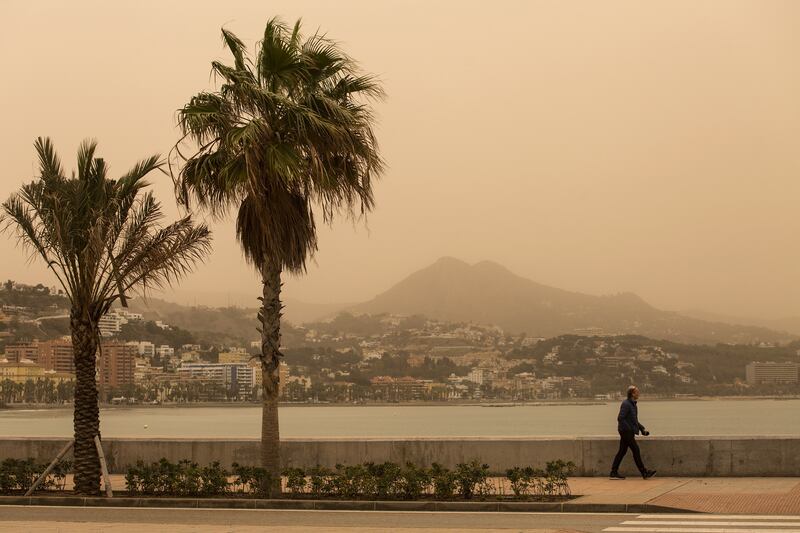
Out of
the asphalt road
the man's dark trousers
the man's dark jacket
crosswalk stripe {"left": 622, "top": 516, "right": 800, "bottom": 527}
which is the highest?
the man's dark jacket

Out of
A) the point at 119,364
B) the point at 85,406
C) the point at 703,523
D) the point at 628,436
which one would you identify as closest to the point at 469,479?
the point at 628,436

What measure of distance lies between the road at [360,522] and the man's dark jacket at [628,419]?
3370 mm

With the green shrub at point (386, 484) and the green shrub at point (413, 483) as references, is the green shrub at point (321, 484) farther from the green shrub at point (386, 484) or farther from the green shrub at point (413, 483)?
the green shrub at point (413, 483)

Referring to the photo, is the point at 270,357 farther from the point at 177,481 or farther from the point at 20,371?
the point at 20,371

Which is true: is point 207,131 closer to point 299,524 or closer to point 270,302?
point 270,302

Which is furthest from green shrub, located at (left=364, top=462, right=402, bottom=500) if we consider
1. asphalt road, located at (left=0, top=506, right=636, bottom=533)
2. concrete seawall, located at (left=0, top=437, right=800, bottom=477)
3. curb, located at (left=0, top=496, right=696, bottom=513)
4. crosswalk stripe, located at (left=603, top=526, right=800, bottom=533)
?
crosswalk stripe, located at (left=603, top=526, right=800, bottom=533)

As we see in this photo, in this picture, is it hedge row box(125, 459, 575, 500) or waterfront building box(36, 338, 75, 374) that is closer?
hedge row box(125, 459, 575, 500)

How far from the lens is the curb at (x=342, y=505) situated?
14.9 m

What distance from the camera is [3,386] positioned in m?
180

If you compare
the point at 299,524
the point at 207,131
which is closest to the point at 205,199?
the point at 207,131

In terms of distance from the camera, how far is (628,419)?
17938mm

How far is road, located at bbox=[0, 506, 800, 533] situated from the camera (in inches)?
519

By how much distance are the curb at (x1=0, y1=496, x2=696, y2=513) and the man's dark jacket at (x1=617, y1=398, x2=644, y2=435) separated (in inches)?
118

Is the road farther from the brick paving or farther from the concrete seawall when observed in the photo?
the concrete seawall
